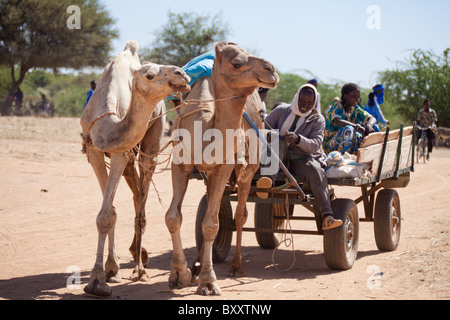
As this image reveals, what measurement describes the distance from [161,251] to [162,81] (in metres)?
3.75

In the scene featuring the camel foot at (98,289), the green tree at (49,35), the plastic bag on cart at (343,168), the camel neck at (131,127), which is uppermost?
the green tree at (49,35)

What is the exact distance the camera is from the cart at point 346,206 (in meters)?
7.23

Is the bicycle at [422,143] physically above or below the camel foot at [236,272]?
above

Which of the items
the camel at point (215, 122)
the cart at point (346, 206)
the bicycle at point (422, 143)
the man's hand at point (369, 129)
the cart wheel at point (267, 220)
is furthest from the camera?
the bicycle at point (422, 143)

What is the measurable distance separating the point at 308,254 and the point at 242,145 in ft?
9.86

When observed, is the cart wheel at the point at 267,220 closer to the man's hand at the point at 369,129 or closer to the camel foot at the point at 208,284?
the man's hand at the point at 369,129

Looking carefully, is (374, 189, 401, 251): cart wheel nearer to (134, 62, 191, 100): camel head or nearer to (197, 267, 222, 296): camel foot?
(197, 267, 222, 296): camel foot

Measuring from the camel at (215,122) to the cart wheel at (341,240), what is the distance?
5.56 feet

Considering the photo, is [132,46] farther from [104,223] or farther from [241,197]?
[104,223]

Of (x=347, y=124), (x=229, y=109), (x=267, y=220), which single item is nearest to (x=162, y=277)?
(x=229, y=109)

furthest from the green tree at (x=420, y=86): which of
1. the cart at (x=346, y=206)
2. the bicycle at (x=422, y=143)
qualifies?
the cart at (x=346, y=206)

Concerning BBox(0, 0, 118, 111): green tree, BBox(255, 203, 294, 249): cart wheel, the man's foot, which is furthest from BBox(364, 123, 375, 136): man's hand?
BBox(0, 0, 118, 111): green tree

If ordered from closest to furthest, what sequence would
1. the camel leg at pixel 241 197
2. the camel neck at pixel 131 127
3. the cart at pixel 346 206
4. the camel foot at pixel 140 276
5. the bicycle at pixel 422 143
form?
the camel neck at pixel 131 127, the camel foot at pixel 140 276, the camel leg at pixel 241 197, the cart at pixel 346 206, the bicycle at pixel 422 143
